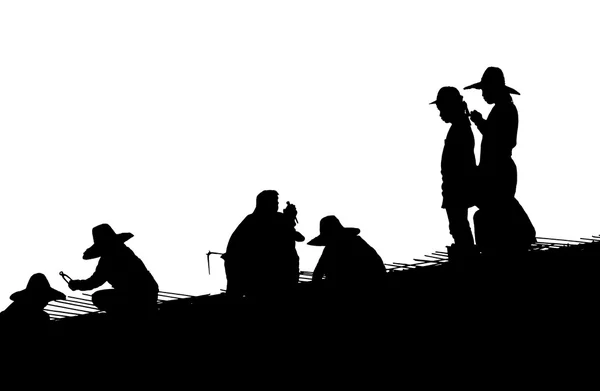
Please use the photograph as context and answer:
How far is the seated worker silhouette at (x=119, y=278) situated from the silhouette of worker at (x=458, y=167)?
3696 millimetres

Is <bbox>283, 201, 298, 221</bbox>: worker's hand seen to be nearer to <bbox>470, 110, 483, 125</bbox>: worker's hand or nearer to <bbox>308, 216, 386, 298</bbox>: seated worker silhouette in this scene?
<bbox>308, 216, 386, 298</bbox>: seated worker silhouette

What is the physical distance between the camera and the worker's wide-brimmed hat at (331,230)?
15.4 m

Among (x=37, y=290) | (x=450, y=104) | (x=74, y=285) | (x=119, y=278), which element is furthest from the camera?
(x=74, y=285)

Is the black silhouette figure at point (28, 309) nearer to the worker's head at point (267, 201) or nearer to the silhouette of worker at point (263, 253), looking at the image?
the silhouette of worker at point (263, 253)

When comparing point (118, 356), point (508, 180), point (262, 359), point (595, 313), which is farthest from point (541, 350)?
point (118, 356)

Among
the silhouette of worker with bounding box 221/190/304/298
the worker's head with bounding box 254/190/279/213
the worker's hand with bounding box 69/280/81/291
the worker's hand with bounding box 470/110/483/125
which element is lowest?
the worker's hand with bounding box 69/280/81/291

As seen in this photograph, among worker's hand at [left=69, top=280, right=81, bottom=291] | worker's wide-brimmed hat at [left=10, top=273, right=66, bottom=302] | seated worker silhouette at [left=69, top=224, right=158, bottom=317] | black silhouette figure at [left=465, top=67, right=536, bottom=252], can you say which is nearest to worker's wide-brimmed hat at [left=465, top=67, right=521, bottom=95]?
black silhouette figure at [left=465, top=67, right=536, bottom=252]

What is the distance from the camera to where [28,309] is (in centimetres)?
1526

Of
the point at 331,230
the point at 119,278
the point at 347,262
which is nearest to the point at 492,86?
the point at 331,230

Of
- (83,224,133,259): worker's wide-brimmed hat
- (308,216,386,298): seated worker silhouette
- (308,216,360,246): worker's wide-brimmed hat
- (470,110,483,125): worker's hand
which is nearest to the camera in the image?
(308,216,386,298): seated worker silhouette

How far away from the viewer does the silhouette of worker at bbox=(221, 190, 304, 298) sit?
1673 cm

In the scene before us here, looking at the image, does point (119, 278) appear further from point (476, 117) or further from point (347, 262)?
point (476, 117)

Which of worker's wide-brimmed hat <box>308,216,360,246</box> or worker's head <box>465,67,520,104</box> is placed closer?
worker's wide-brimmed hat <box>308,216,360,246</box>

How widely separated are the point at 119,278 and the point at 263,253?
1.95 meters
